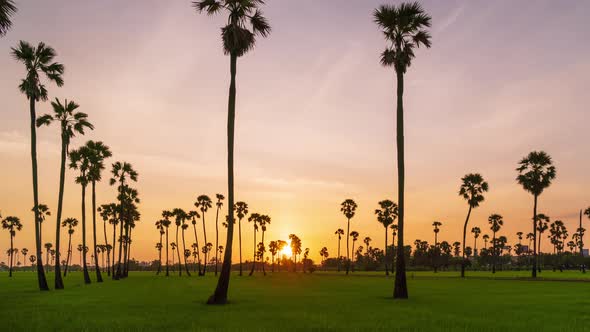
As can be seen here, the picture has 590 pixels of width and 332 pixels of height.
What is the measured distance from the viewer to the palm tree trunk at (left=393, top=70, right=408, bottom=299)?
32.2m

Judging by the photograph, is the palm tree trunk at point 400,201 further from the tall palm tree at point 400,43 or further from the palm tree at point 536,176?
the palm tree at point 536,176

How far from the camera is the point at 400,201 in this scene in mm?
33062

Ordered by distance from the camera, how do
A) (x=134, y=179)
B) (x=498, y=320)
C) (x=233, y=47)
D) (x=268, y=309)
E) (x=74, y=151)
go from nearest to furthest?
(x=498, y=320) < (x=268, y=309) < (x=233, y=47) < (x=74, y=151) < (x=134, y=179)

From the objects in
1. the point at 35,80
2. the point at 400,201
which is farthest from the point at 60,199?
the point at 400,201

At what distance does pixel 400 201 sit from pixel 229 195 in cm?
1181

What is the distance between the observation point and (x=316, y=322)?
19391 millimetres

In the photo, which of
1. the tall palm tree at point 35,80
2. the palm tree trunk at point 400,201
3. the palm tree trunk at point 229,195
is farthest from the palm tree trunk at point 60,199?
the palm tree trunk at point 400,201

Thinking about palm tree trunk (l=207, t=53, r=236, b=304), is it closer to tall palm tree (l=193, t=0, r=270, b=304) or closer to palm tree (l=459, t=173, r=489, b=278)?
tall palm tree (l=193, t=0, r=270, b=304)

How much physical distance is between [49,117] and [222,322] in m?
39.5

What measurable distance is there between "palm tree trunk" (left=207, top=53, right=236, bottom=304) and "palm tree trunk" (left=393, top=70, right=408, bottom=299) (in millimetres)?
11232

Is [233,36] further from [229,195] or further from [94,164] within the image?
[94,164]

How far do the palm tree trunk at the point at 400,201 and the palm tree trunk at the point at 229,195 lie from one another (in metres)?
11.2

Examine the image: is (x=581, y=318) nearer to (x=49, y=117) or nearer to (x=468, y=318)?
(x=468, y=318)

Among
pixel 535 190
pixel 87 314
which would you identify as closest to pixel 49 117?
pixel 87 314
